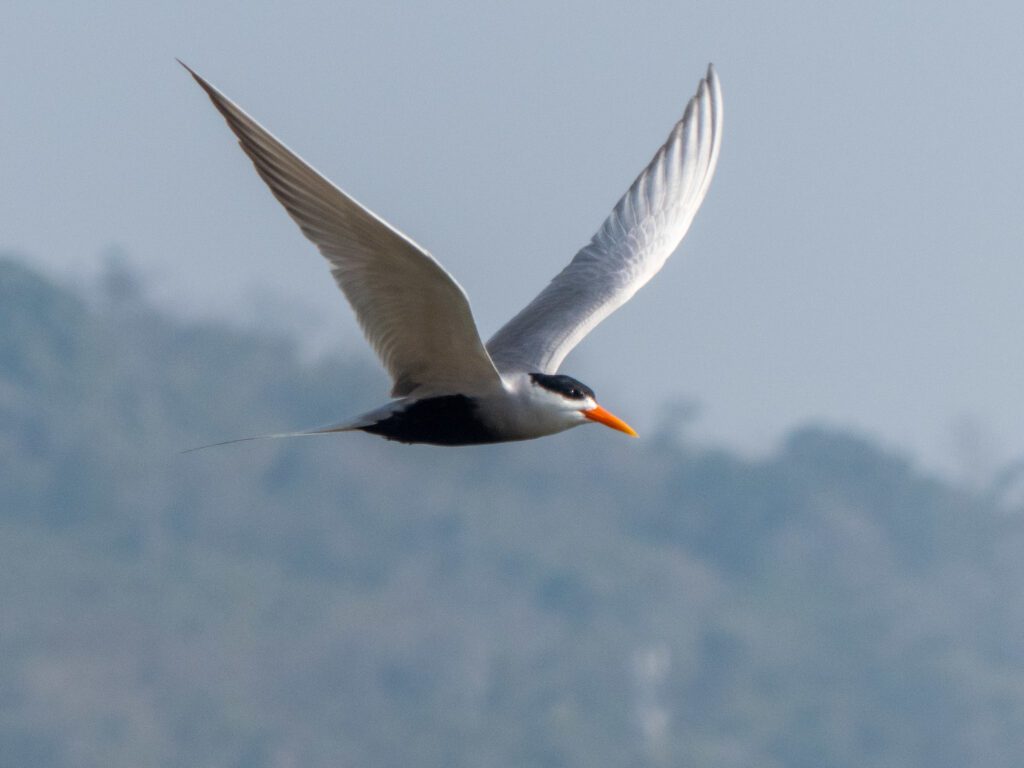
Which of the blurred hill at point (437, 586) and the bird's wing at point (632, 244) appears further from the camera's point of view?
the blurred hill at point (437, 586)

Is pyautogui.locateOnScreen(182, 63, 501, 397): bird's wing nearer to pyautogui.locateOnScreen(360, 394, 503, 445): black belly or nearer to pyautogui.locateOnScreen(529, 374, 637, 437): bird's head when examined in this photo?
pyautogui.locateOnScreen(360, 394, 503, 445): black belly

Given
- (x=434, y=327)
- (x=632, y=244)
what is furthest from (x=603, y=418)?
(x=632, y=244)

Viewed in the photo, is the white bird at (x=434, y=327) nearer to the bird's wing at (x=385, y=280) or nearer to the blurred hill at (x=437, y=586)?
the bird's wing at (x=385, y=280)

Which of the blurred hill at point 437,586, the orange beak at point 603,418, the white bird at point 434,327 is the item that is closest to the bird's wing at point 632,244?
the white bird at point 434,327

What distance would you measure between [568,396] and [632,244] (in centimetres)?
304

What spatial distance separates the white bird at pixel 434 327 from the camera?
1009 cm

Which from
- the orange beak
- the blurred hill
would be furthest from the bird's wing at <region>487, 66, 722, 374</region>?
the blurred hill

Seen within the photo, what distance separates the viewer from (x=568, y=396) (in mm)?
11156

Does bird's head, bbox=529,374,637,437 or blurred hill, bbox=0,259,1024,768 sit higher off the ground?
blurred hill, bbox=0,259,1024,768

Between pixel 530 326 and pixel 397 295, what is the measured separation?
2.31 metres

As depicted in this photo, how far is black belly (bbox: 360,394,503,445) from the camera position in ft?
36.4

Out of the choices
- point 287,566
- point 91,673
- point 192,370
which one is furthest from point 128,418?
point 91,673

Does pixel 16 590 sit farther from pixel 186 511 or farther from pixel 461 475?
pixel 461 475

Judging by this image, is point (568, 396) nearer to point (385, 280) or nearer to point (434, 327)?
point (434, 327)
